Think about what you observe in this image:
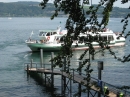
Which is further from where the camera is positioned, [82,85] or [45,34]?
[45,34]

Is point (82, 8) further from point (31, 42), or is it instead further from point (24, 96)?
point (31, 42)

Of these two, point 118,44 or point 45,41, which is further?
point 118,44

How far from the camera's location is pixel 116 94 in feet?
69.5

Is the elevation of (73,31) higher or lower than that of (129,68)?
higher

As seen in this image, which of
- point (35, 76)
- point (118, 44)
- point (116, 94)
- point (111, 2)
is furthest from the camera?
point (118, 44)

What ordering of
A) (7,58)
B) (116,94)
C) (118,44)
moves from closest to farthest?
(116,94), (7,58), (118,44)

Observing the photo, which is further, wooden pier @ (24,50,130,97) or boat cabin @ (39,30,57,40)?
boat cabin @ (39,30,57,40)

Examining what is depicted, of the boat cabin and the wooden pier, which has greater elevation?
the boat cabin

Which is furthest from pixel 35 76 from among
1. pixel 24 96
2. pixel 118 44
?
pixel 118 44

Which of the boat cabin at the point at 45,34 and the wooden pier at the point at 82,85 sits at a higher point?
the boat cabin at the point at 45,34

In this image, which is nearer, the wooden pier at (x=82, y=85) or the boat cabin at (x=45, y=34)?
the wooden pier at (x=82, y=85)

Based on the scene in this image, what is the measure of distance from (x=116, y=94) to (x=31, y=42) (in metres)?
43.9

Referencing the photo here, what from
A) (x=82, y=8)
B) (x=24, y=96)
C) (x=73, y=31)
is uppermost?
(x=82, y=8)

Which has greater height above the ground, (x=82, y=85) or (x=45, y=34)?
(x=45, y=34)
